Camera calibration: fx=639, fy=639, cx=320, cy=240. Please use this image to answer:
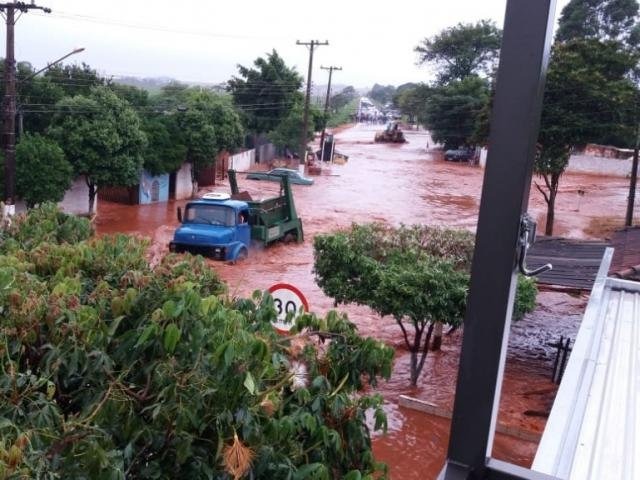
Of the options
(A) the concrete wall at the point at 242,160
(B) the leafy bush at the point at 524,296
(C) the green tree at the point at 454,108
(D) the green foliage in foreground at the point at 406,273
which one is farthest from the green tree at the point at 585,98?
(A) the concrete wall at the point at 242,160

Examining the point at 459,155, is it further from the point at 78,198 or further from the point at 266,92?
the point at 78,198

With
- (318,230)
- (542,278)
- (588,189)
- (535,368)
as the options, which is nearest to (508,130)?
(542,278)

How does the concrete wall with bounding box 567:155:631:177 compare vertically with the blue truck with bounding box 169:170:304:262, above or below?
above

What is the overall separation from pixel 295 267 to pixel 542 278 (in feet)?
26.8

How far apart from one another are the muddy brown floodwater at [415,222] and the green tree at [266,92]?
470 centimetres

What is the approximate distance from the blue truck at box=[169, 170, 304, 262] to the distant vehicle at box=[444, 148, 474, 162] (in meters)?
30.6

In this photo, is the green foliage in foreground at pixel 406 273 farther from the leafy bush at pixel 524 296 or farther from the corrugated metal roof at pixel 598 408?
the corrugated metal roof at pixel 598 408

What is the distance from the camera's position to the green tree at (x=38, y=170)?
15.9m

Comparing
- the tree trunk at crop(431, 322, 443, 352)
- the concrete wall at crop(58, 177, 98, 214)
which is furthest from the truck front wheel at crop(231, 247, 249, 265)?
the concrete wall at crop(58, 177, 98, 214)

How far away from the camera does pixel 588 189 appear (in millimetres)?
33000

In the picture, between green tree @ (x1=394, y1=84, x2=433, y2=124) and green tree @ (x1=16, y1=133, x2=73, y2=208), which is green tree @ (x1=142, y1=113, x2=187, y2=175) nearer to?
green tree @ (x1=16, y1=133, x2=73, y2=208)

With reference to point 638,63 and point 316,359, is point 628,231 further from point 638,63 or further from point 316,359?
point 316,359

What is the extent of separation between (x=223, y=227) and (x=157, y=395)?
12737 millimetres

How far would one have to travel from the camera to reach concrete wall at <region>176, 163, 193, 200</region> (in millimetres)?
25516
